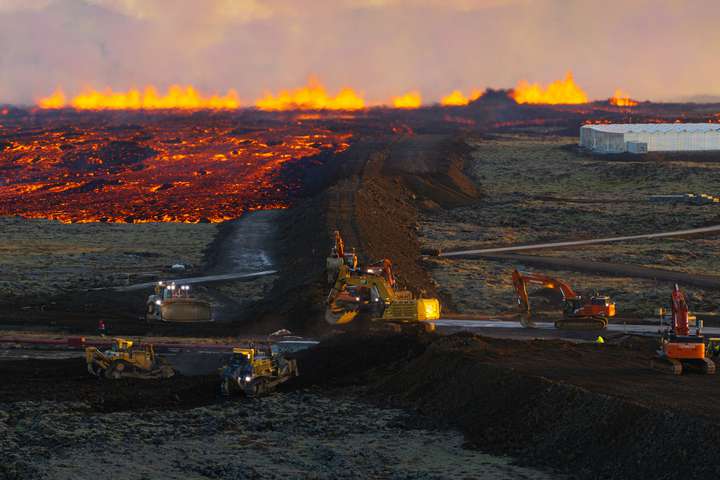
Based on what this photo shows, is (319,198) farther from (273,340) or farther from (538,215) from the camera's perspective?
(273,340)

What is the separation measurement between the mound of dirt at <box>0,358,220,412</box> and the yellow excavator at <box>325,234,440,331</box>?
1116cm

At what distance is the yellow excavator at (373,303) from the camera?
59.0 meters

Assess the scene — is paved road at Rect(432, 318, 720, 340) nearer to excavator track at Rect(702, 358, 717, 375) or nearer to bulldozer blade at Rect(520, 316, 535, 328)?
bulldozer blade at Rect(520, 316, 535, 328)

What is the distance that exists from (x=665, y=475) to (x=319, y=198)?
91286 mm

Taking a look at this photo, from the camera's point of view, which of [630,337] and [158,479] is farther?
[630,337]

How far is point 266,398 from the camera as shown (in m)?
46.7

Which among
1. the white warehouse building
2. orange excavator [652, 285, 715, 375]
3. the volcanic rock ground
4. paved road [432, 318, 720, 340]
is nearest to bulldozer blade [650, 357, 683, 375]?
orange excavator [652, 285, 715, 375]

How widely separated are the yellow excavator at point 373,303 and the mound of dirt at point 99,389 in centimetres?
1116

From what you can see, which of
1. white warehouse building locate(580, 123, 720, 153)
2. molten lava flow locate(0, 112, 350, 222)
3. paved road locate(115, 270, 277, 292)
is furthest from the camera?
white warehouse building locate(580, 123, 720, 153)

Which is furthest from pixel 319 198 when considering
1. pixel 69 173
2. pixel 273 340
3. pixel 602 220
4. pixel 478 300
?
pixel 69 173

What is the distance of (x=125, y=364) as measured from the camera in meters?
51.2

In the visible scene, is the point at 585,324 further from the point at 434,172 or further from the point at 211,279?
the point at 434,172

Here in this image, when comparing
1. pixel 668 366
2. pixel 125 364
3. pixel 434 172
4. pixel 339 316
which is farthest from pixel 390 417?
pixel 434 172

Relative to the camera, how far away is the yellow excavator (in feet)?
194
